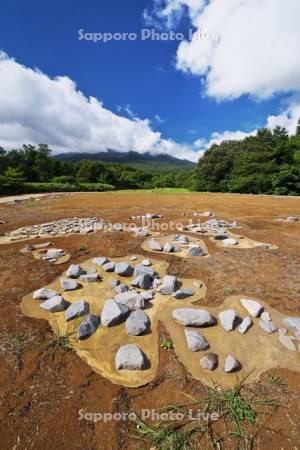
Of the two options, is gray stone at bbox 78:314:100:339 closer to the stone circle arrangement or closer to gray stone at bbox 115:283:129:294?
the stone circle arrangement

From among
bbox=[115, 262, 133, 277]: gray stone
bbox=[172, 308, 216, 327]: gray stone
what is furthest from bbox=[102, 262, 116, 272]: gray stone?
bbox=[172, 308, 216, 327]: gray stone

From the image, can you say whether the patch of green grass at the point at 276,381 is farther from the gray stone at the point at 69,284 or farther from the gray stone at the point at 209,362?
the gray stone at the point at 69,284

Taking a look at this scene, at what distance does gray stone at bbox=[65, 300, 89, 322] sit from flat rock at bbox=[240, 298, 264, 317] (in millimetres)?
1971

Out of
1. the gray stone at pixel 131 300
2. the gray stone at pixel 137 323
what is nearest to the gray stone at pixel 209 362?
the gray stone at pixel 137 323

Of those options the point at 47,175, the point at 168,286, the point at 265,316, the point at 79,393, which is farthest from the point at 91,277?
the point at 47,175

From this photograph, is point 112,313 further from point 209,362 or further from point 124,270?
point 209,362

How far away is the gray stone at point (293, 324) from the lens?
2.32 metres

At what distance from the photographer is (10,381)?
5.92ft

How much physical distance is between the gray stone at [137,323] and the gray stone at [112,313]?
0.33 feet

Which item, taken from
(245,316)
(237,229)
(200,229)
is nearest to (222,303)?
(245,316)

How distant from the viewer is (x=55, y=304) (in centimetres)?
269

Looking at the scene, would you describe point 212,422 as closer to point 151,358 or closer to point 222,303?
point 151,358

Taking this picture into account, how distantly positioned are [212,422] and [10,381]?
64.3 inches

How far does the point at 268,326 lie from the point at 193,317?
0.81 metres
